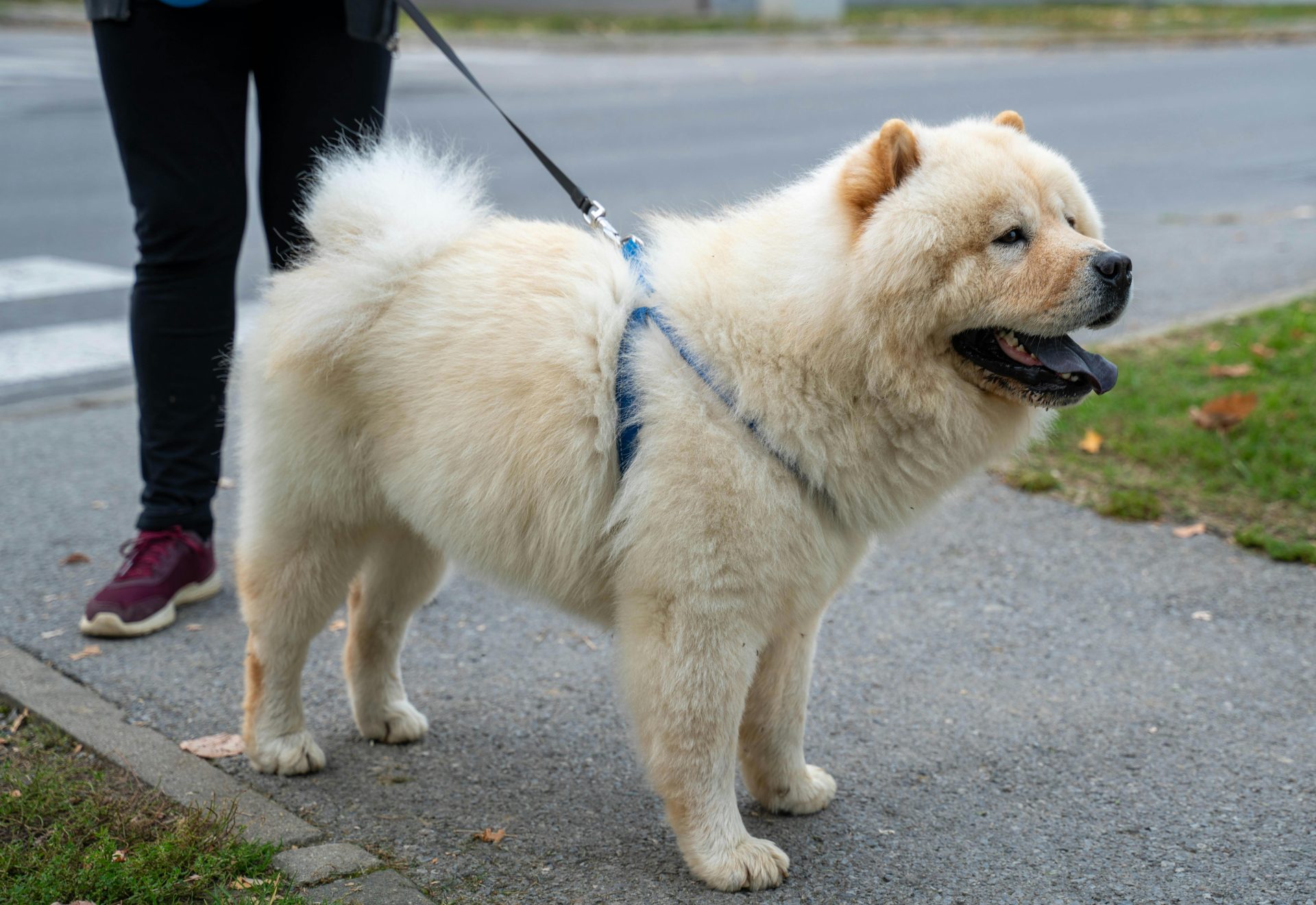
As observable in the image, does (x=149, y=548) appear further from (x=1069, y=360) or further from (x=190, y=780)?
(x=1069, y=360)

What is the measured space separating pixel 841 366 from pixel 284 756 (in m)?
1.63

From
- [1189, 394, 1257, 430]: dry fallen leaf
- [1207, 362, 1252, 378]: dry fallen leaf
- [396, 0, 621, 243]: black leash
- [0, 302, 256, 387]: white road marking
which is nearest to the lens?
[396, 0, 621, 243]: black leash

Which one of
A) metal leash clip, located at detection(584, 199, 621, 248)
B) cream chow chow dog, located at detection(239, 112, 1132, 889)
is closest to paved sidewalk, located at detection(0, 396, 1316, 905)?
cream chow chow dog, located at detection(239, 112, 1132, 889)

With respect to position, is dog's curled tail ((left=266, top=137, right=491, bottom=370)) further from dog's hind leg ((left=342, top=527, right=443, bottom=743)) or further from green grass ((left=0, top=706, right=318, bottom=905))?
green grass ((left=0, top=706, right=318, bottom=905))

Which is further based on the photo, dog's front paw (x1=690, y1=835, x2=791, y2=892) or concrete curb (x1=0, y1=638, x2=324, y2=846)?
concrete curb (x1=0, y1=638, x2=324, y2=846)

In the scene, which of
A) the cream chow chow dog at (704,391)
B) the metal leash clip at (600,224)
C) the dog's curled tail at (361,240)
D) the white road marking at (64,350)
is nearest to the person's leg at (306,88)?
the dog's curled tail at (361,240)

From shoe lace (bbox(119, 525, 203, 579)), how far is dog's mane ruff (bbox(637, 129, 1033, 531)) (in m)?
1.97

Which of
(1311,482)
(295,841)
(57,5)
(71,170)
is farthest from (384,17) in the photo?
(57,5)

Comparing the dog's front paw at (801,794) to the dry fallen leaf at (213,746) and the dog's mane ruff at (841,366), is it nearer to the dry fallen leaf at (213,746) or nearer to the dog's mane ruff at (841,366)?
the dog's mane ruff at (841,366)

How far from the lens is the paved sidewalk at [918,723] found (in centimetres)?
270

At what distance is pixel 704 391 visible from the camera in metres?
2.53

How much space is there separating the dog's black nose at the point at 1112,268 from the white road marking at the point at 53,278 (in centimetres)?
609

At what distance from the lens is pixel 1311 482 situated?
4602 mm

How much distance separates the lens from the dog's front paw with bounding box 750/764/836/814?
9.57 feet
